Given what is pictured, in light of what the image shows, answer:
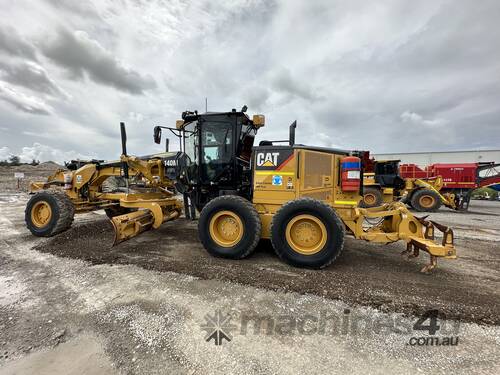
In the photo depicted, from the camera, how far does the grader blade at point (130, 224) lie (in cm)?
455

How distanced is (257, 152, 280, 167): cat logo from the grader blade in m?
2.79

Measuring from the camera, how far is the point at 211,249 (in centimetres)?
439

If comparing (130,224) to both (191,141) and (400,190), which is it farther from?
(400,190)

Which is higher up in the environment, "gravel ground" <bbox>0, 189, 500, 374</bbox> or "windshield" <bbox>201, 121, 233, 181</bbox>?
"windshield" <bbox>201, 121, 233, 181</bbox>

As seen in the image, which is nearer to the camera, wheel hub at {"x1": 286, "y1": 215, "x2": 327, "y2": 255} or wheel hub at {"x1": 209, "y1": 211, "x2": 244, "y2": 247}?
wheel hub at {"x1": 286, "y1": 215, "x2": 327, "y2": 255}

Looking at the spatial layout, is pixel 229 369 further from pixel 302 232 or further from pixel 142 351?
pixel 302 232

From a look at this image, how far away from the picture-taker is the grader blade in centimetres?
455

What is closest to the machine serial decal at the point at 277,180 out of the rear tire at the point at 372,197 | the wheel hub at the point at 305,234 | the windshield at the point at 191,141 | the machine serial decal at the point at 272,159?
the machine serial decal at the point at 272,159

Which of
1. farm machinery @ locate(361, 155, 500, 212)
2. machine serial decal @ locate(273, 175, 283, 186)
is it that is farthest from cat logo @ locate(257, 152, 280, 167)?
farm machinery @ locate(361, 155, 500, 212)

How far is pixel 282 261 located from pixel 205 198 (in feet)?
7.73

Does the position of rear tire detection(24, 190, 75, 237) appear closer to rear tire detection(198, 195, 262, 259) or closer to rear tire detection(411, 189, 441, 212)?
rear tire detection(198, 195, 262, 259)

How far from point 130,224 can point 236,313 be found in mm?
3183

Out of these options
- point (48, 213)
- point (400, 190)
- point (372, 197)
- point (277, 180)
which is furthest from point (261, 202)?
point (400, 190)

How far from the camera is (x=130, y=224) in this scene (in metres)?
4.87
